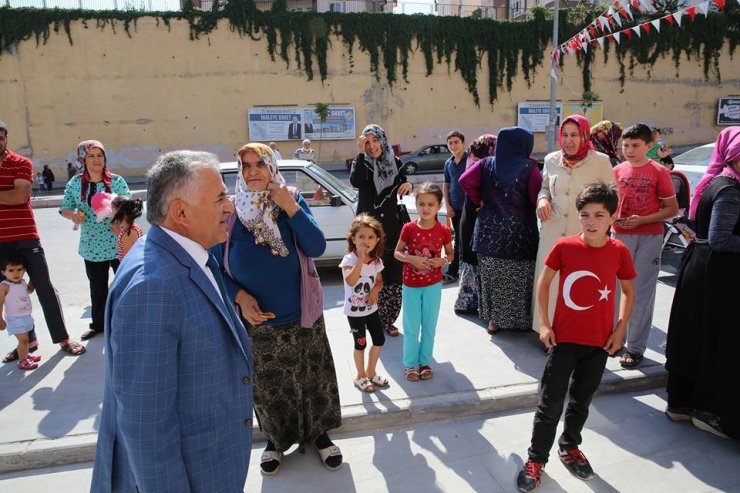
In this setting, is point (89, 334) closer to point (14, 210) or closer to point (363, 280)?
point (14, 210)

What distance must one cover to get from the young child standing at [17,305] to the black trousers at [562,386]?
3.93m

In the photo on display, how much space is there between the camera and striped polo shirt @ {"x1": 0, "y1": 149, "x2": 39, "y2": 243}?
12.9ft

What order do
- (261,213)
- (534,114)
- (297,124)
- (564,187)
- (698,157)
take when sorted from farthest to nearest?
1. (534,114)
2. (297,124)
3. (698,157)
4. (564,187)
5. (261,213)

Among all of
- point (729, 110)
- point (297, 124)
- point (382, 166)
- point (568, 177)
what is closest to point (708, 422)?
point (568, 177)


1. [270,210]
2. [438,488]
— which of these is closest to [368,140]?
[270,210]

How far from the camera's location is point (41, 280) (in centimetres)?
421

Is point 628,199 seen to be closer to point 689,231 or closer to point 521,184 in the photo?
point 689,231

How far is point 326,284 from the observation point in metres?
6.74

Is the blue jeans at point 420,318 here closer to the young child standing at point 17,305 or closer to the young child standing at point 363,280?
the young child standing at point 363,280

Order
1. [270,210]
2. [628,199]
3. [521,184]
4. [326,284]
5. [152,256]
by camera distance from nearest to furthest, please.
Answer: [152,256], [270,210], [628,199], [521,184], [326,284]

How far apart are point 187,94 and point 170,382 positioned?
2481 centimetres

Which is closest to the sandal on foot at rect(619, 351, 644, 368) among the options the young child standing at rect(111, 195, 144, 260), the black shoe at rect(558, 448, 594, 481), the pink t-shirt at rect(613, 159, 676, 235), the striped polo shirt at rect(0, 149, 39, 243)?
the pink t-shirt at rect(613, 159, 676, 235)

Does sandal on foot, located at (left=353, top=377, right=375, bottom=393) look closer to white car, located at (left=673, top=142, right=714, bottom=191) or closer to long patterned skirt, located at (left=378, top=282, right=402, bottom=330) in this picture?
long patterned skirt, located at (left=378, top=282, right=402, bottom=330)

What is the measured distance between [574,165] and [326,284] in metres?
3.71
